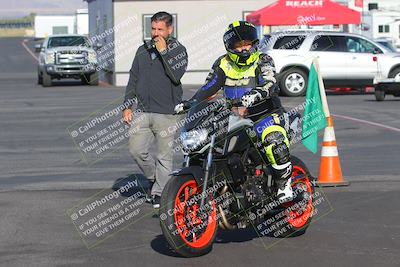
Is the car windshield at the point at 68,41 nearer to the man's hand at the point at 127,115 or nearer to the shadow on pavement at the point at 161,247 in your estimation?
the man's hand at the point at 127,115

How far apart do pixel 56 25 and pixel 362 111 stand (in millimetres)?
Answer: 77939

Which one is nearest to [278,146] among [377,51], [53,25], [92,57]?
[377,51]

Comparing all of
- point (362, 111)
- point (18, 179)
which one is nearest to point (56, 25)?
point (362, 111)

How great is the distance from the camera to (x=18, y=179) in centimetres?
1238

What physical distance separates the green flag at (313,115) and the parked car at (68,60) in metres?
26.6

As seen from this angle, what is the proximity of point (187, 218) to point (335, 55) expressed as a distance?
74.7ft

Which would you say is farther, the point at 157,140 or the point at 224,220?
the point at 157,140

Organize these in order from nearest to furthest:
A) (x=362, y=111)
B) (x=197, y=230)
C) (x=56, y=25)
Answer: (x=197, y=230) < (x=362, y=111) < (x=56, y=25)

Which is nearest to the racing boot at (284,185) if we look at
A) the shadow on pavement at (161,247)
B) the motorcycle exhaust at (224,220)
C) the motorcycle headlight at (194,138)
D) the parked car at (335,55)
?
the motorcycle exhaust at (224,220)

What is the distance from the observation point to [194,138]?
7.45 m

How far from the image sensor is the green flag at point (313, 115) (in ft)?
36.7

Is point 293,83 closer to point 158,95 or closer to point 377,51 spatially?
point 377,51

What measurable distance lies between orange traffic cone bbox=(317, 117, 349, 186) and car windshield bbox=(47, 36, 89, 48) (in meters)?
27.7

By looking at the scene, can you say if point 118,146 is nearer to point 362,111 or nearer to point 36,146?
point 36,146
